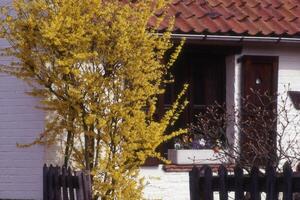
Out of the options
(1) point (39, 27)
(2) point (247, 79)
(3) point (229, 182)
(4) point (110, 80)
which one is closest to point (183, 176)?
(2) point (247, 79)

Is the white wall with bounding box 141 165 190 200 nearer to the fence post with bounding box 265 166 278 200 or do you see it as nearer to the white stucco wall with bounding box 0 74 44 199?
the white stucco wall with bounding box 0 74 44 199

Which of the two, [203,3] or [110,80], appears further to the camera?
[203,3]

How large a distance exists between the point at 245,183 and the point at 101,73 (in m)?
3.65

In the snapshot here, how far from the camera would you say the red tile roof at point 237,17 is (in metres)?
13.1

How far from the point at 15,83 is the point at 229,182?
594cm

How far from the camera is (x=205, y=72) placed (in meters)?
14.0

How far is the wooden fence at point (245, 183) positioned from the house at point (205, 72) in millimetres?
4260

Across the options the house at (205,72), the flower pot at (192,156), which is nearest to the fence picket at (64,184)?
the house at (205,72)

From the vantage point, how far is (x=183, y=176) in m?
13.0

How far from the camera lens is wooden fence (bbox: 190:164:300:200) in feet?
24.3

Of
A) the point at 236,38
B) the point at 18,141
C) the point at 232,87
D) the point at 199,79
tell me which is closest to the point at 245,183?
the point at 236,38

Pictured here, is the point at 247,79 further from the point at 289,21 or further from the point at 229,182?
the point at 229,182

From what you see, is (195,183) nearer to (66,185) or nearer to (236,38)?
(66,185)

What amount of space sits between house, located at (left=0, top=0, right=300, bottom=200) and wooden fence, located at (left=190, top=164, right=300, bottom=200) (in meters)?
4.26
